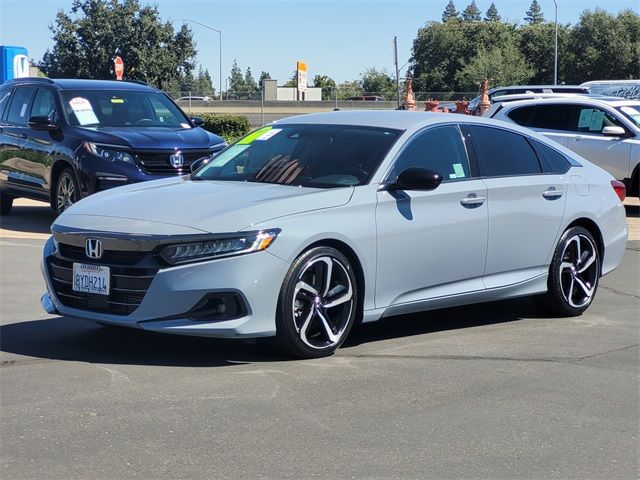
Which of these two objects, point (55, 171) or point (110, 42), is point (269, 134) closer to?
point (55, 171)

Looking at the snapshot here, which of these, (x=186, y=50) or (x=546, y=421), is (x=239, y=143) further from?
(x=186, y=50)

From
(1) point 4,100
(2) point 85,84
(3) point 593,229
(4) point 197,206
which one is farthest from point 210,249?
(1) point 4,100

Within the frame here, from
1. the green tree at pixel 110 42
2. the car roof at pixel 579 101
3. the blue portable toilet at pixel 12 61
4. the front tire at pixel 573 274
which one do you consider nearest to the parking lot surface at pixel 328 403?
the front tire at pixel 573 274

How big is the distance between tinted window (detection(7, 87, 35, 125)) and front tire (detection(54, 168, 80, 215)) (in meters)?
1.31

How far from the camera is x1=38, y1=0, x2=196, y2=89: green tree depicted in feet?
207

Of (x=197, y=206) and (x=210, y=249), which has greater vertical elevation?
(x=197, y=206)

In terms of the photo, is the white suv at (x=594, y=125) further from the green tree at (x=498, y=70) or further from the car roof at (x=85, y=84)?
the green tree at (x=498, y=70)

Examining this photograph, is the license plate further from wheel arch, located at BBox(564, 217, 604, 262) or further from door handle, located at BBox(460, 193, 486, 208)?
wheel arch, located at BBox(564, 217, 604, 262)

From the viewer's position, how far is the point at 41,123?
1248 cm

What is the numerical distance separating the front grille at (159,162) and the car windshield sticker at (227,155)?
462 cm

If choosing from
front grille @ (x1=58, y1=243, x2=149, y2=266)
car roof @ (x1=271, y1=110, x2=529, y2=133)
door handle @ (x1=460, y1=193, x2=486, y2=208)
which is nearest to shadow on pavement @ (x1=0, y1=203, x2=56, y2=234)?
car roof @ (x1=271, y1=110, x2=529, y2=133)

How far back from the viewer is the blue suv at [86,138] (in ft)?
39.6

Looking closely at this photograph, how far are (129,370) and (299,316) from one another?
3.44 feet

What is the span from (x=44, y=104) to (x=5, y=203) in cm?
188
